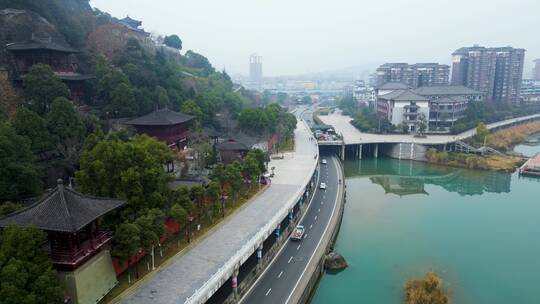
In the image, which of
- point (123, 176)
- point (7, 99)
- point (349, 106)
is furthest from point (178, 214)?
point (349, 106)

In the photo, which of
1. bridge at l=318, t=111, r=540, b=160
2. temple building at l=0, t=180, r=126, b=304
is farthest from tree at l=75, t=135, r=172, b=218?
bridge at l=318, t=111, r=540, b=160

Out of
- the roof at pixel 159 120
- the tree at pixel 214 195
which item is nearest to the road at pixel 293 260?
the tree at pixel 214 195

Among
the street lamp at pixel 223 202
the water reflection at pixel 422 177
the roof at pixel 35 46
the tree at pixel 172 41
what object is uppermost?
the tree at pixel 172 41

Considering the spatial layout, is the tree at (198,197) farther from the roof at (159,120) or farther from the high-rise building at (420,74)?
the high-rise building at (420,74)

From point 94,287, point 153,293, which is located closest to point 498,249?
point 153,293

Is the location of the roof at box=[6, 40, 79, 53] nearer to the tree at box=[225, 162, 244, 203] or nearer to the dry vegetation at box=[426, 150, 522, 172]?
the tree at box=[225, 162, 244, 203]

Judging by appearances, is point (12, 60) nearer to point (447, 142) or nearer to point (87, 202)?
point (87, 202)
